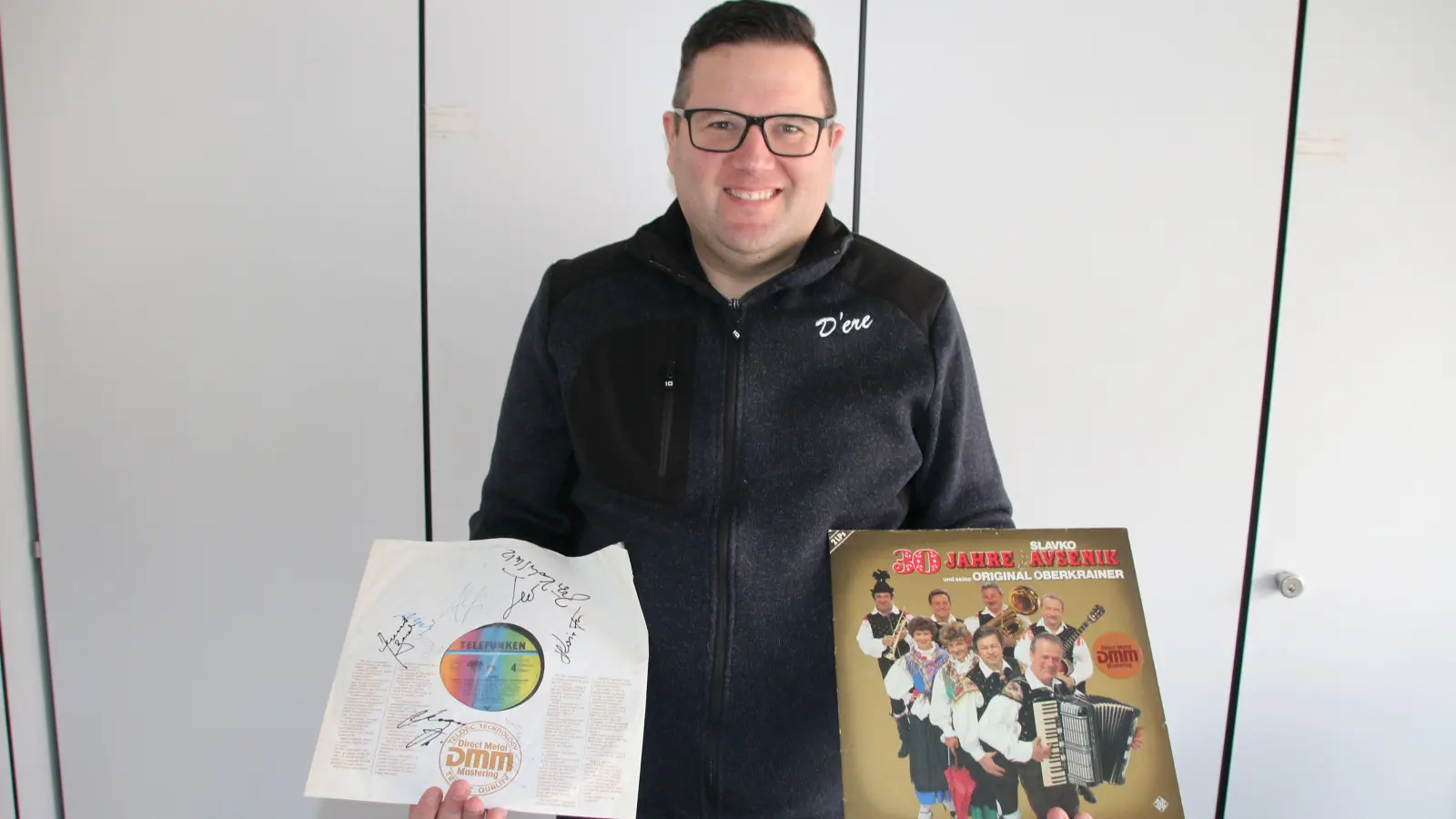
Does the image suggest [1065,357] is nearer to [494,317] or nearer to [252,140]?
[494,317]

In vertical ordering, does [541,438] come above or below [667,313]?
below

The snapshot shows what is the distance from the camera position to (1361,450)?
1.54 metres

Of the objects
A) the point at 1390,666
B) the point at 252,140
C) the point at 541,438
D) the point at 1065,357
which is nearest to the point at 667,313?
the point at 541,438

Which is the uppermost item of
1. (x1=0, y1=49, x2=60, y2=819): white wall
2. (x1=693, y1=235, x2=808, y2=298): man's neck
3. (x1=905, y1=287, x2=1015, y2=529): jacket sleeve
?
(x1=693, y1=235, x2=808, y2=298): man's neck

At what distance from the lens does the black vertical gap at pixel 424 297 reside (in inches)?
59.9

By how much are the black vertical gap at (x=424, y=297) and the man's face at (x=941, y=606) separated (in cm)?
109

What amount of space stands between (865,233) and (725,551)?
0.75 metres

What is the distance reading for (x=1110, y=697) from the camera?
3.06 feet

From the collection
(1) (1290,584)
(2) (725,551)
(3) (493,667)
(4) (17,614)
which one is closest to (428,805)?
(3) (493,667)

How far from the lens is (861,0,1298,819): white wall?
4.85 feet

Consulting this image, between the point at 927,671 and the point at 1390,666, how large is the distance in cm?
128
